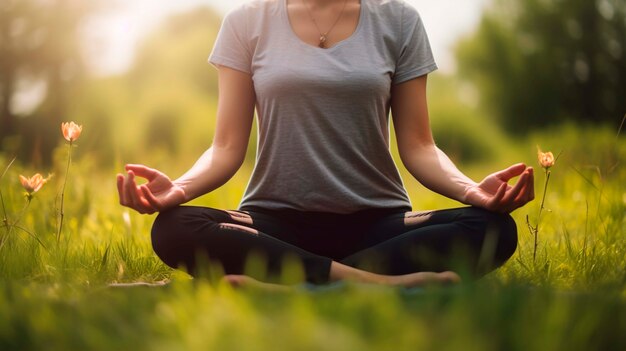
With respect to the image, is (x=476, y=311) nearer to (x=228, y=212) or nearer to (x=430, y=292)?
(x=430, y=292)

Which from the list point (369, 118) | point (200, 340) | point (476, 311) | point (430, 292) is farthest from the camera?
point (369, 118)

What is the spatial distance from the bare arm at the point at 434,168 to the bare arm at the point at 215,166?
59 cm

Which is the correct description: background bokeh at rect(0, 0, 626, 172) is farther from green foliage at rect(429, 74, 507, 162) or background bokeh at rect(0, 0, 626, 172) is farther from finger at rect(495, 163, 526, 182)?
finger at rect(495, 163, 526, 182)

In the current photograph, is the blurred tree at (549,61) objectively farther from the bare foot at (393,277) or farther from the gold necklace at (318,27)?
the bare foot at (393,277)

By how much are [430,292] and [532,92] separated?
10.4 meters

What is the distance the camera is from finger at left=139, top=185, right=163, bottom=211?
218 cm

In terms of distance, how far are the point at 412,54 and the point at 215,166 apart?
2.82 ft

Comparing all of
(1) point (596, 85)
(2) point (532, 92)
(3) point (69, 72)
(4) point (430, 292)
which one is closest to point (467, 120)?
(2) point (532, 92)

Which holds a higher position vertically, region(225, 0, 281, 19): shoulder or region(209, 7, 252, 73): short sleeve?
region(225, 0, 281, 19): shoulder

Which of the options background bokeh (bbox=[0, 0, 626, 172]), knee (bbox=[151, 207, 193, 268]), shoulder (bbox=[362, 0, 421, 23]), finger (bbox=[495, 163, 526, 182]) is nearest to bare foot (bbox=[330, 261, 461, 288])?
finger (bbox=[495, 163, 526, 182])

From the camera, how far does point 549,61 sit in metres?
11.1

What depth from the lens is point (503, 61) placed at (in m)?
11.5

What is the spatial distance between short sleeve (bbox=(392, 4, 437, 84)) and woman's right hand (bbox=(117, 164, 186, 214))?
960mm

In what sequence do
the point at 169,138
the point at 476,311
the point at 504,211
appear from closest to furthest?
the point at 476,311, the point at 504,211, the point at 169,138
